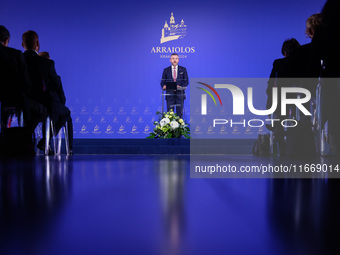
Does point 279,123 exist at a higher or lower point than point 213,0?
lower

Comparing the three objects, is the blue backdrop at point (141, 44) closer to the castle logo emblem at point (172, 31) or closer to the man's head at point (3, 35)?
the castle logo emblem at point (172, 31)

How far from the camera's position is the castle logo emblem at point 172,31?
24.7ft

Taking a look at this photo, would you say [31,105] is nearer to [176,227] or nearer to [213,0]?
[176,227]

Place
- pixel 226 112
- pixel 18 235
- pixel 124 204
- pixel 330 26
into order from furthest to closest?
pixel 226 112 → pixel 330 26 → pixel 124 204 → pixel 18 235

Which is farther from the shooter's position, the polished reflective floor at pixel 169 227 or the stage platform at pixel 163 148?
the stage platform at pixel 163 148

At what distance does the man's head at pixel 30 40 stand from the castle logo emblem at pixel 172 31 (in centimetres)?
475

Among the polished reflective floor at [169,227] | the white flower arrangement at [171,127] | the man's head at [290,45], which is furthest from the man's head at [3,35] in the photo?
the white flower arrangement at [171,127]

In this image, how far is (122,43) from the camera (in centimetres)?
762

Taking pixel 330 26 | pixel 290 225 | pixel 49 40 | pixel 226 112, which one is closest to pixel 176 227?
pixel 290 225

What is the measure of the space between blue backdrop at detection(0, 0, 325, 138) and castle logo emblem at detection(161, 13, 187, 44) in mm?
46

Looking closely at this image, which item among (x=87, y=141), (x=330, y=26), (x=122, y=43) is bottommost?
(x=87, y=141)

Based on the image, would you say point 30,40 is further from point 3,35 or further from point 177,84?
point 177,84

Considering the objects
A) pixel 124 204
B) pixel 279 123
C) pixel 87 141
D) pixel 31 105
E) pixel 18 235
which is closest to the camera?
pixel 18 235

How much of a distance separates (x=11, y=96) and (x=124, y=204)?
2656 mm
